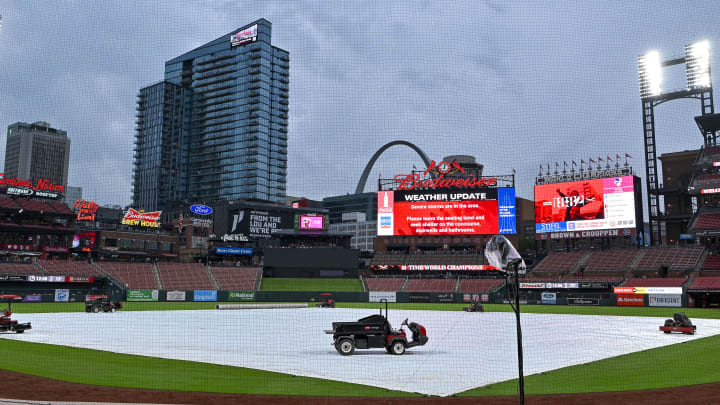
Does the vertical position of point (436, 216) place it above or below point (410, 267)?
above

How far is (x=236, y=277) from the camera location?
84.7m

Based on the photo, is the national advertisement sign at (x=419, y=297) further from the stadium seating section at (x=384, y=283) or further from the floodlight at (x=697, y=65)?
the floodlight at (x=697, y=65)

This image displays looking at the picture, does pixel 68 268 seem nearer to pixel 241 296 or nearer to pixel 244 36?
pixel 241 296

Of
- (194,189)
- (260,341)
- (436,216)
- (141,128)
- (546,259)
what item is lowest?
(260,341)

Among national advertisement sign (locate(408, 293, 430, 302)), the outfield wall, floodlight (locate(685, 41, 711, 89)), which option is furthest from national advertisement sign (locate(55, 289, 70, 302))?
floodlight (locate(685, 41, 711, 89))

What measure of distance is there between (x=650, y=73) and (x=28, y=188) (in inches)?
3947

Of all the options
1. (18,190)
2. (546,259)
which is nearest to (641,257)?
(546,259)

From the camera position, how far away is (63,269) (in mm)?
70500

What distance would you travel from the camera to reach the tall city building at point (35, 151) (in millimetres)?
127875

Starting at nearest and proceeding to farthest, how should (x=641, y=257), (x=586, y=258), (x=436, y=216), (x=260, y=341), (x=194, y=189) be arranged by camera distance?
(x=260, y=341) → (x=641, y=257) → (x=586, y=258) → (x=436, y=216) → (x=194, y=189)

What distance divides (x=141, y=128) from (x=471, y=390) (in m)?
203

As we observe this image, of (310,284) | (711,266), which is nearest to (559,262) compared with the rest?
(711,266)

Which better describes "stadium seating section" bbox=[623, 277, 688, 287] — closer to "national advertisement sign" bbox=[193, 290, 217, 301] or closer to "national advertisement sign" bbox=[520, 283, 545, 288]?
"national advertisement sign" bbox=[520, 283, 545, 288]

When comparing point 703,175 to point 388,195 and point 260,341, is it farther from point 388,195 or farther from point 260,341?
point 260,341
